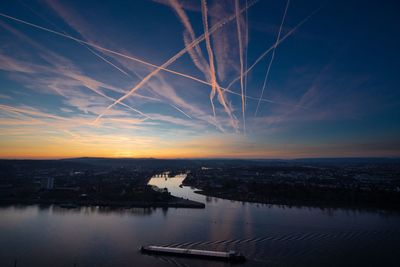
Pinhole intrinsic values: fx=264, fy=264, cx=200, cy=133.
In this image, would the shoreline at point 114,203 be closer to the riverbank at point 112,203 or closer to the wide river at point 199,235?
the riverbank at point 112,203

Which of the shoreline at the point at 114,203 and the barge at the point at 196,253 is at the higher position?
the shoreline at the point at 114,203

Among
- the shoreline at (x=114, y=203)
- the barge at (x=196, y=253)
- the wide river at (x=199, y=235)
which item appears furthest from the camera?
the shoreline at (x=114, y=203)

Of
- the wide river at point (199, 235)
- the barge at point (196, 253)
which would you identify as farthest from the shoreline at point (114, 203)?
the barge at point (196, 253)

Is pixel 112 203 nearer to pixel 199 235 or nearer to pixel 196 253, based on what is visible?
pixel 199 235

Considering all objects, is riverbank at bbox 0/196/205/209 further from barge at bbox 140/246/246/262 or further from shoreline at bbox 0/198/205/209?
barge at bbox 140/246/246/262

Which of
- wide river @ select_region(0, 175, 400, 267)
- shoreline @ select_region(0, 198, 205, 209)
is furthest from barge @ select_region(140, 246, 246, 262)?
shoreline @ select_region(0, 198, 205, 209)

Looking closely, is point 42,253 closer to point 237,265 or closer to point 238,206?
point 237,265

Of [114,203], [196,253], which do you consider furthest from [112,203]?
[196,253]
